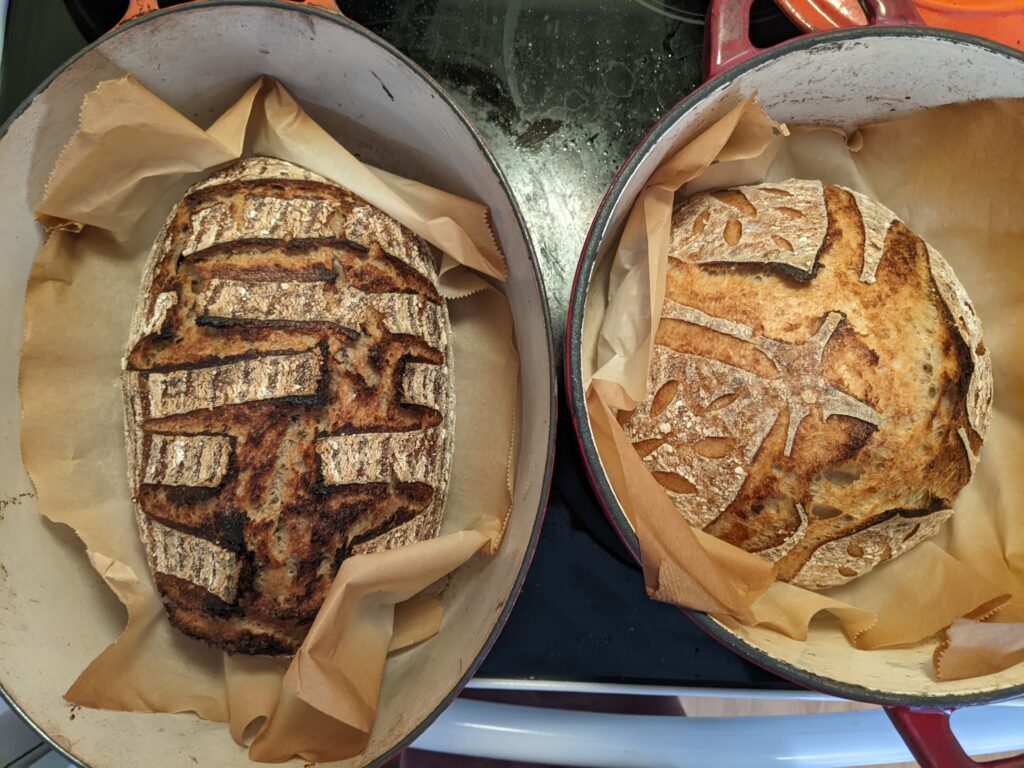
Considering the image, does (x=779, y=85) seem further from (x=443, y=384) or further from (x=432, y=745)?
(x=432, y=745)

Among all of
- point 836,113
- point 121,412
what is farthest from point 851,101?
point 121,412

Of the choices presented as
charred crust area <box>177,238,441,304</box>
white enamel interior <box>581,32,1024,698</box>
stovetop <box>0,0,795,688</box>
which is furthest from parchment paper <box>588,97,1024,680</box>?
charred crust area <box>177,238,441,304</box>

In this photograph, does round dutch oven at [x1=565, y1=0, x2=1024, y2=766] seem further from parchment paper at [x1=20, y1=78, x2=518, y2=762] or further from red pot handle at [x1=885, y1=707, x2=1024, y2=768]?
parchment paper at [x1=20, y1=78, x2=518, y2=762]

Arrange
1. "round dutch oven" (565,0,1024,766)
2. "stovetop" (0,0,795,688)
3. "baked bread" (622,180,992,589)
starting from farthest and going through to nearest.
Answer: "stovetop" (0,0,795,688) < "baked bread" (622,180,992,589) < "round dutch oven" (565,0,1024,766)

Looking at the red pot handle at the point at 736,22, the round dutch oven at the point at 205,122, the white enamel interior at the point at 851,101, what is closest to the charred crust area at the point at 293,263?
the round dutch oven at the point at 205,122

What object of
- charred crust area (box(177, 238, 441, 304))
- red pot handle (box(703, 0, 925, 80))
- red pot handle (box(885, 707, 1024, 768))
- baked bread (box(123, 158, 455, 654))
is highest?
red pot handle (box(703, 0, 925, 80))

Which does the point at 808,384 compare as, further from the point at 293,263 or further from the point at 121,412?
the point at 121,412
